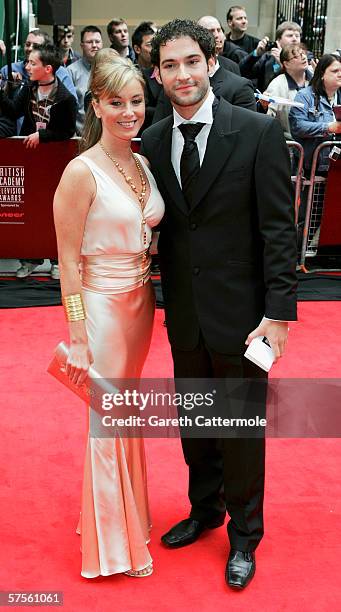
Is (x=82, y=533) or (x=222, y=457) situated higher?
(x=222, y=457)

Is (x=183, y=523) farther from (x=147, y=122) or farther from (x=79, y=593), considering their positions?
→ (x=147, y=122)

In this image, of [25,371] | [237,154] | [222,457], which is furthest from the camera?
[25,371]

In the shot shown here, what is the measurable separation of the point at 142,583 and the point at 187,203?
138 cm

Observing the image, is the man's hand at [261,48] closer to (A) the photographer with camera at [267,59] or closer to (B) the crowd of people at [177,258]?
(A) the photographer with camera at [267,59]

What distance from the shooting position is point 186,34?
2.71 metres

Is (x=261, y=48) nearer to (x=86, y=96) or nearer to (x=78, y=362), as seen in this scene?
(x=86, y=96)

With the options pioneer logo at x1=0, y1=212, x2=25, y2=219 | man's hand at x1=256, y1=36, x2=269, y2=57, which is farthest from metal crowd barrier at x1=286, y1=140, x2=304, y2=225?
pioneer logo at x1=0, y1=212, x2=25, y2=219

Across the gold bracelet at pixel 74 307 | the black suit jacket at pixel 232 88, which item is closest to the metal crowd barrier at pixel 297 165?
the black suit jacket at pixel 232 88

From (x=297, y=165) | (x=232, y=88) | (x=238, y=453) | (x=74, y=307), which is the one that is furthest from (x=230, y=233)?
(x=297, y=165)

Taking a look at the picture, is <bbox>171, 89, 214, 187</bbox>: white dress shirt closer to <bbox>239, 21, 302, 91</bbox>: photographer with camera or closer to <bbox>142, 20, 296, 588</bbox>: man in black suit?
<bbox>142, 20, 296, 588</bbox>: man in black suit

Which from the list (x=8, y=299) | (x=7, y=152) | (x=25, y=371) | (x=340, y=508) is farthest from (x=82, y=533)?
(x=7, y=152)

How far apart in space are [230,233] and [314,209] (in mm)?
4607

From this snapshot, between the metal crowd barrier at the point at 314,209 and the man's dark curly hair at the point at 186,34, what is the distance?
14.2 ft

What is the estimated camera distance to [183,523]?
3326 millimetres
